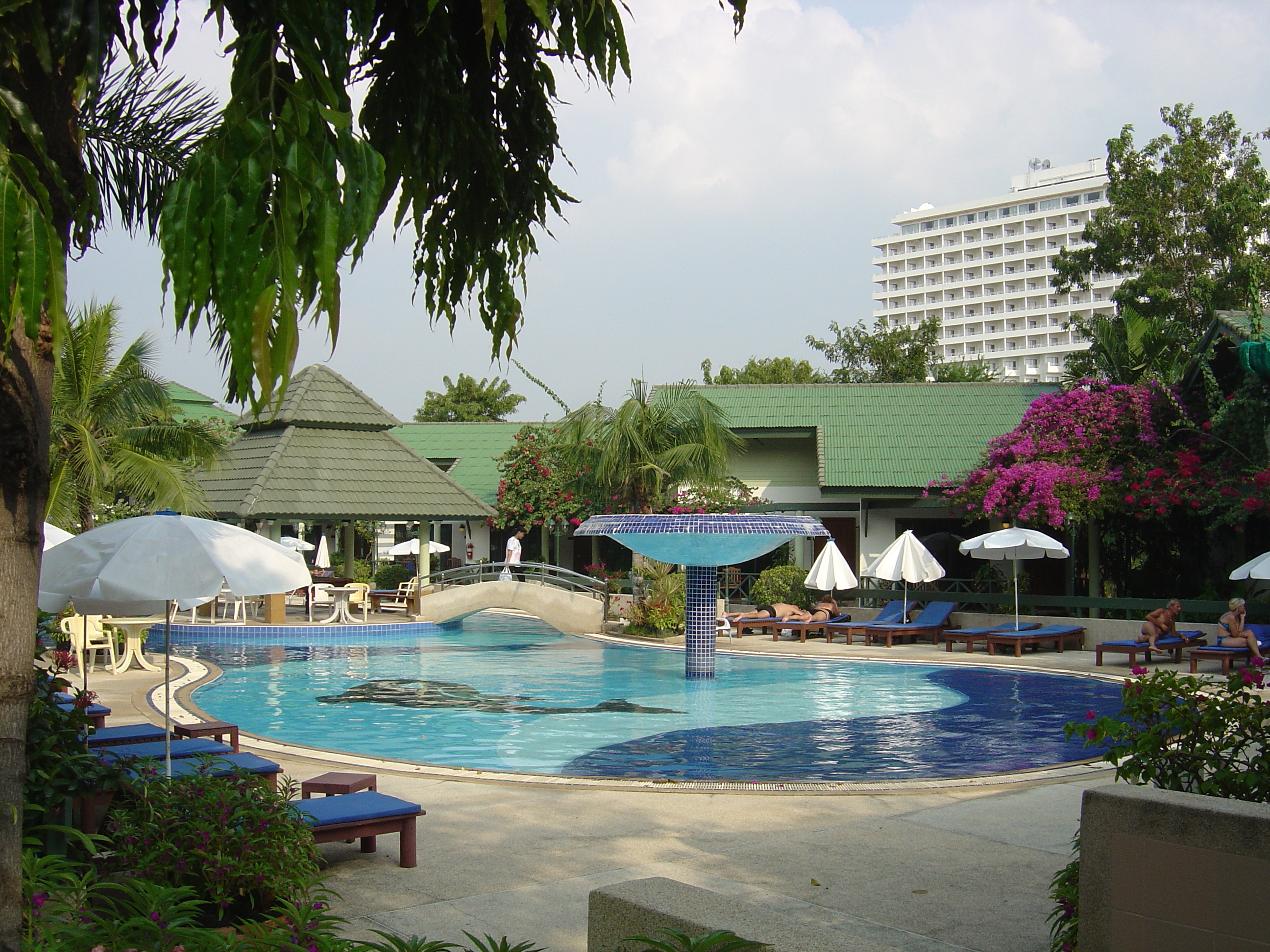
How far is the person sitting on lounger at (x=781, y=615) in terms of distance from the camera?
78.4 ft

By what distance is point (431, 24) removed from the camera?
385 centimetres

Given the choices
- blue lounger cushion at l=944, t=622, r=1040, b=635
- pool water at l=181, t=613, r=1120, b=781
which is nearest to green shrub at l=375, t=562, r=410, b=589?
pool water at l=181, t=613, r=1120, b=781

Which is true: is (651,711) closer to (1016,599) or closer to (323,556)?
(1016,599)

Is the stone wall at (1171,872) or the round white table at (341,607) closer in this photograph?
the stone wall at (1171,872)

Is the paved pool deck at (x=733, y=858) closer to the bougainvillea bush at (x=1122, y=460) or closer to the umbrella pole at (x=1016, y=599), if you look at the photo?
the umbrella pole at (x=1016, y=599)

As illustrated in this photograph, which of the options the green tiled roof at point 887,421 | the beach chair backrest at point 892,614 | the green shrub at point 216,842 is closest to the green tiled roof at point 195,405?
the green tiled roof at point 887,421

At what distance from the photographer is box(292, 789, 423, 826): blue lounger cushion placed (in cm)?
667

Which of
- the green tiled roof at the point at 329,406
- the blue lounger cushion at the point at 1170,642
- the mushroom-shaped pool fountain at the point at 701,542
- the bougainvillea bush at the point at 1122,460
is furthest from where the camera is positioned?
the green tiled roof at the point at 329,406

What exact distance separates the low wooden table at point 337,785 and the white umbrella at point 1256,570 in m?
13.6

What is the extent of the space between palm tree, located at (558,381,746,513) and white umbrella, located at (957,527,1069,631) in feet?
22.2

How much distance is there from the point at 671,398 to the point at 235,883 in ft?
75.9

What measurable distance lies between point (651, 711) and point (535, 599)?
11.0m

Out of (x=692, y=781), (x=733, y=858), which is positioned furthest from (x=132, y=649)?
(x=733, y=858)

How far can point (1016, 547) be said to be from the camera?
20984 mm
